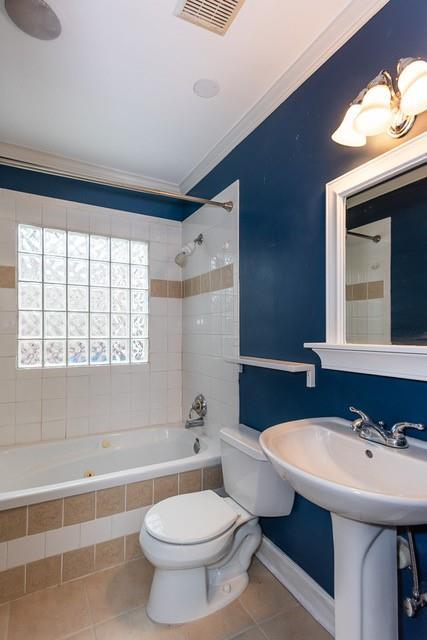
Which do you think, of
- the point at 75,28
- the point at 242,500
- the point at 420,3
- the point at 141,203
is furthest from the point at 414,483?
the point at 141,203

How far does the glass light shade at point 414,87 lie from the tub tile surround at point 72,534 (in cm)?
199

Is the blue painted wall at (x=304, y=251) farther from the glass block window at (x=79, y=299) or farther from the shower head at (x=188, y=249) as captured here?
the glass block window at (x=79, y=299)

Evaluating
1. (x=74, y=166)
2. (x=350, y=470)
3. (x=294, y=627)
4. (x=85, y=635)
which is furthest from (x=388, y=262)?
(x=74, y=166)

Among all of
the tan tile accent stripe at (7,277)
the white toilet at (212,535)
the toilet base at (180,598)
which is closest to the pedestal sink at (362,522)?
the white toilet at (212,535)

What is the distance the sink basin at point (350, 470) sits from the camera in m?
0.71

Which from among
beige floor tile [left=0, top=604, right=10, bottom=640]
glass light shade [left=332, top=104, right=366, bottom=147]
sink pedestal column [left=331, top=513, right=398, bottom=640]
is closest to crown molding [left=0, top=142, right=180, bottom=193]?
glass light shade [left=332, top=104, right=366, bottom=147]

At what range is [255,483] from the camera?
4.95 feet

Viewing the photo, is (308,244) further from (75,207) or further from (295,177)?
(75,207)

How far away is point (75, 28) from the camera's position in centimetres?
132

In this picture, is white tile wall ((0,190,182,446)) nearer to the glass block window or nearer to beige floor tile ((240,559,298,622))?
the glass block window

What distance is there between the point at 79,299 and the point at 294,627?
2338 millimetres

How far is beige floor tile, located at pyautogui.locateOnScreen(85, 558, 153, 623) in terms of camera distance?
4.75 ft

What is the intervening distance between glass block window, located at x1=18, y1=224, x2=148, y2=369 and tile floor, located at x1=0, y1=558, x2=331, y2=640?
1.41 metres

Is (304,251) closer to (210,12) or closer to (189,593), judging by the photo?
(210,12)
